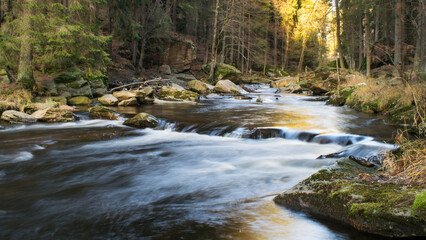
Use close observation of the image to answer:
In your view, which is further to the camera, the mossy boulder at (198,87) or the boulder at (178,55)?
the boulder at (178,55)

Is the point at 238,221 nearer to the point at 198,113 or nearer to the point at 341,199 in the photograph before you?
the point at 341,199

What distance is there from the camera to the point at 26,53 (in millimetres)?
13445

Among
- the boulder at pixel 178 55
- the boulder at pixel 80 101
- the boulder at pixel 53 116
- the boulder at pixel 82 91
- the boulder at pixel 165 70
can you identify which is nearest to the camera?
the boulder at pixel 53 116

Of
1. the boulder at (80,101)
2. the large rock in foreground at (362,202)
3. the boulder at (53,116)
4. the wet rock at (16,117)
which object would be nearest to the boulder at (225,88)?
the boulder at (80,101)

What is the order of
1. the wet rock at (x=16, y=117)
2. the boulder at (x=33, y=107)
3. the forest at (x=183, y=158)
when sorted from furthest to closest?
the boulder at (x=33, y=107), the wet rock at (x=16, y=117), the forest at (x=183, y=158)

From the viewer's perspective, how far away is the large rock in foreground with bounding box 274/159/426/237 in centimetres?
293

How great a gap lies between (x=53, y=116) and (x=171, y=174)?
702 cm

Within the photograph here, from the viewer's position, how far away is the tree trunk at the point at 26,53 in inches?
506

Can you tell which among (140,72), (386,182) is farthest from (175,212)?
(140,72)

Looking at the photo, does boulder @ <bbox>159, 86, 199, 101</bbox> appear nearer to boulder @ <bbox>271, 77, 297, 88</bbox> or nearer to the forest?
the forest

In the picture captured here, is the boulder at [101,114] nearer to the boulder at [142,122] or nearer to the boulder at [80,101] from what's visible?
the boulder at [142,122]

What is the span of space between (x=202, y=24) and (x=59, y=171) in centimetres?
4048

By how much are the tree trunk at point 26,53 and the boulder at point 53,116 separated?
3271 mm

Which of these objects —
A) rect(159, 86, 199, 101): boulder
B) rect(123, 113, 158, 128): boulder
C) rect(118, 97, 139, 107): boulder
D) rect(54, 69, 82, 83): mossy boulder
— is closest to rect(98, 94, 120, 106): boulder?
rect(118, 97, 139, 107): boulder
